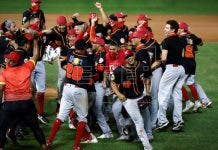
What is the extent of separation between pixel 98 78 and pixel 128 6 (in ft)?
54.6

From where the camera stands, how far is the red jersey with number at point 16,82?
9.22 m

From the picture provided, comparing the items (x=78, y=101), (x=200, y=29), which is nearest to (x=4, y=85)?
(x=78, y=101)

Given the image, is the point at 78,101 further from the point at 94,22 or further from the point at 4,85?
the point at 94,22

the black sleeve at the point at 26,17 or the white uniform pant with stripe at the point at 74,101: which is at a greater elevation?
the black sleeve at the point at 26,17

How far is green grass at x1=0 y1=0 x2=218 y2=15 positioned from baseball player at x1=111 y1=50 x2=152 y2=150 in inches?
652

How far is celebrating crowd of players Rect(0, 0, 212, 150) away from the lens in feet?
30.9

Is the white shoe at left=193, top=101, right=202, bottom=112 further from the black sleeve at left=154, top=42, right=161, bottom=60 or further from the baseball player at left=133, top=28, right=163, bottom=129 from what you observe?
the black sleeve at left=154, top=42, right=161, bottom=60

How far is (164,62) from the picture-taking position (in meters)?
11.0

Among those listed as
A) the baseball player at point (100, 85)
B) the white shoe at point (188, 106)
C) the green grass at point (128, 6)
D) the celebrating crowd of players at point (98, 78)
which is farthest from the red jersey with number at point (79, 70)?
the green grass at point (128, 6)

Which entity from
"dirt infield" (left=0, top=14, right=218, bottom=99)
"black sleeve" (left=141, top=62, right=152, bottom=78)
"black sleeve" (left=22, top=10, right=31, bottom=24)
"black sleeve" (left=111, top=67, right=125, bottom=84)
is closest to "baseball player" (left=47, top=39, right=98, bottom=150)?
"black sleeve" (left=111, top=67, right=125, bottom=84)

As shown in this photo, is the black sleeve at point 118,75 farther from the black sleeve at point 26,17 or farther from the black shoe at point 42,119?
the black sleeve at point 26,17

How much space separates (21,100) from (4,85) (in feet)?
1.35

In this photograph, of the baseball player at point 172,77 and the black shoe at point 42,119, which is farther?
the black shoe at point 42,119

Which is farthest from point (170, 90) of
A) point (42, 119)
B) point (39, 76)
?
point (39, 76)
